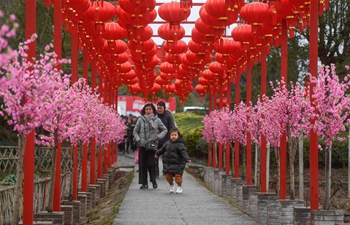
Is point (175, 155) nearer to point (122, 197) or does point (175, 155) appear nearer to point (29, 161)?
point (122, 197)

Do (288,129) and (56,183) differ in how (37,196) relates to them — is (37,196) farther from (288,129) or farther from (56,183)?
(288,129)

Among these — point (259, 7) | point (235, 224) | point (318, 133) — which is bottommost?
point (235, 224)

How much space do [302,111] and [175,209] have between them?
3.07 metres

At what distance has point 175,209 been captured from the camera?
14875 millimetres

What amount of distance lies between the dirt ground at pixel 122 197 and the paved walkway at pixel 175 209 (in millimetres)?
297

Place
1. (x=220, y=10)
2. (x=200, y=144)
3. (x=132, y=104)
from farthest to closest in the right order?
1. (x=132, y=104)
2. (x=200, y=144)
3. (x=220, y=10)

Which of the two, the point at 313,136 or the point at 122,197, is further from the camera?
the point at 122,197

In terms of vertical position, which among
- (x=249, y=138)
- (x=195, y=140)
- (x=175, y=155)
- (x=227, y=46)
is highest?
(x=227, y=46)

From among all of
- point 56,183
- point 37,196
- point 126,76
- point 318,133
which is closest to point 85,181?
point 37,196

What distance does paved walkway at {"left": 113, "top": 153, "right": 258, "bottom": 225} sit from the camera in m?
13.0

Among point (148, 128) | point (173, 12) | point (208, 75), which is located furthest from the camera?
point (208, 75)

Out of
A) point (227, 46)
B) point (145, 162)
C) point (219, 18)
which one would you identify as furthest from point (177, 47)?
point (219, 18)

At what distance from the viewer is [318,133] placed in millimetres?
12250

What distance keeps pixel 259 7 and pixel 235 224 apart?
482 cm
